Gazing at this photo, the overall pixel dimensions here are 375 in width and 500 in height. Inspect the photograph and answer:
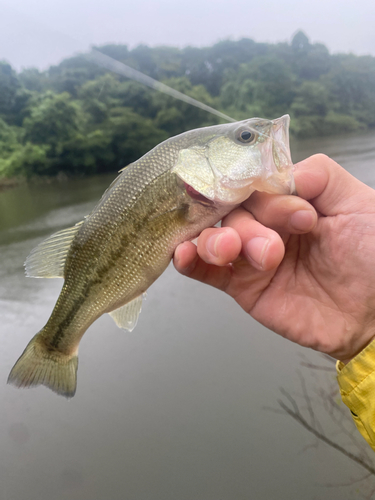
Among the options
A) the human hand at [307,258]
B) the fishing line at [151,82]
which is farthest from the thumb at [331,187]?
the fishing line at [151,82]

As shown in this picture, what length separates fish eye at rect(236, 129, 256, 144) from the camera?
118 centimetres

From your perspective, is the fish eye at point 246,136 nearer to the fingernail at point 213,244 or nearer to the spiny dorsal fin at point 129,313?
the fingernail at point 213,244

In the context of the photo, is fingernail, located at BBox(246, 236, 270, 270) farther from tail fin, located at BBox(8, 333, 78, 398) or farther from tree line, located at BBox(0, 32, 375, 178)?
tree line, located at BBox(0, 32, 375, 178)

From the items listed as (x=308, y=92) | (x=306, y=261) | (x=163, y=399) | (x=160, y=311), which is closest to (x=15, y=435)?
(x=163, y=399)

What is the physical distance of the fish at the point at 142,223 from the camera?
1.17 metres

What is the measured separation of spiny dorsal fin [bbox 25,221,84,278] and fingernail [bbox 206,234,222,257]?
2.49 feet

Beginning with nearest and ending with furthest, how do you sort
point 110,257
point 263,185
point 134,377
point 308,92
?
point 263,185, point 110,257, point 134,377, point 308,92

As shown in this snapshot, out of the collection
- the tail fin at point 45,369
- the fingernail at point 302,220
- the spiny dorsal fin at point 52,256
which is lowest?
the tail fin at point 45,369

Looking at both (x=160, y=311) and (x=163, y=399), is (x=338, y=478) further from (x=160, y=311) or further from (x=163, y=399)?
(x=160, y=311)

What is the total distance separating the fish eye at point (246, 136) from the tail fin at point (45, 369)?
4.89ft

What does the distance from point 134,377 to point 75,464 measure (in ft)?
3.84

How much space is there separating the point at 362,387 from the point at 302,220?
0.78 m

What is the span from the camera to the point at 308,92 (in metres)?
26.7

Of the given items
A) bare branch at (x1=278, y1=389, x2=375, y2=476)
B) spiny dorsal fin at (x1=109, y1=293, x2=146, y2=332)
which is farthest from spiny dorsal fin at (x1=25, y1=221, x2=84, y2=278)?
bare branch at (x1=278, y1=389, x2=375, y2=476)
